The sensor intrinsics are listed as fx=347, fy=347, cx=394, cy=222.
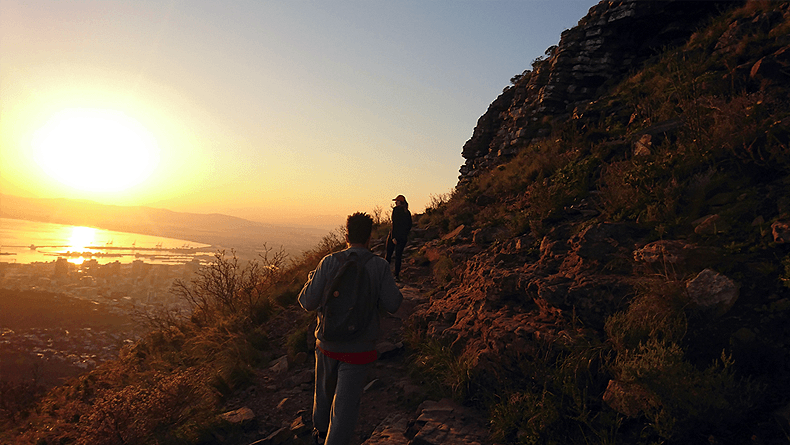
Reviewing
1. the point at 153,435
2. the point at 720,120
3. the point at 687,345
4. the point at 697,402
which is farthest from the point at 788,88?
the point at 153,435

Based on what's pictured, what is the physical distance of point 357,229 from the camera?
284 centimetres

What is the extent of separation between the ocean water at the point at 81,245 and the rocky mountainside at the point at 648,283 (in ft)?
212

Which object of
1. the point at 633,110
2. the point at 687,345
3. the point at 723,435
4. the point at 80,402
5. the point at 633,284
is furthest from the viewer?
the point at 633,110

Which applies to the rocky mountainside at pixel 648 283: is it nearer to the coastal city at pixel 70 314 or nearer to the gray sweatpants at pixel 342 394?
the gray sweatpants at pixel 342 394

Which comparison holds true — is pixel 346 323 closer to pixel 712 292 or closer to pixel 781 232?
pixel 712 292

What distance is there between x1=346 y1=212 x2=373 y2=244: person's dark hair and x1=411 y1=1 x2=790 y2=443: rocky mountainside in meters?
2.10

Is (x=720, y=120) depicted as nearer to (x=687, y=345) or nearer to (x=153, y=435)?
(x=687, y=345)

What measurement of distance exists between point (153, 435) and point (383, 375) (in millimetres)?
2768

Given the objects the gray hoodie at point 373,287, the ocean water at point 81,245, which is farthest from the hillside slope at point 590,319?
the ocean water at point 81,245

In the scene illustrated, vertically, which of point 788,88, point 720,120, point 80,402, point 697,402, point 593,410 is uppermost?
point 788,88

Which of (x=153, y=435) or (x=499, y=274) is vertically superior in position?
(x=499, y=274)

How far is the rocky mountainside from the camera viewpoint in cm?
278

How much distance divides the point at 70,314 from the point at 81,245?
84.6 m

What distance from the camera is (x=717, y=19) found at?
35.0ft
